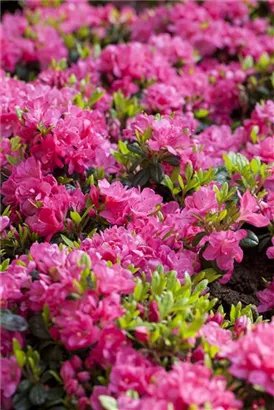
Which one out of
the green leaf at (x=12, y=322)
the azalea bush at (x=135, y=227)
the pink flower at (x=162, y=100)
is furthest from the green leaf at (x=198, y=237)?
the pink flower at (x=162, y=100)

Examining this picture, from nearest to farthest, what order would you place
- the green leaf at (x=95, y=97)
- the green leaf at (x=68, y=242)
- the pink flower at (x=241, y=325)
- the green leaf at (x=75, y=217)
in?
1. the pink flower at (x=241, y=325)
2. the green leaf at (x=68, y=242)
3. the green leaf at (x=75, y=217)
4. the green leaf at (x=95, y=97)

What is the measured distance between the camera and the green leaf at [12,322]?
176cm

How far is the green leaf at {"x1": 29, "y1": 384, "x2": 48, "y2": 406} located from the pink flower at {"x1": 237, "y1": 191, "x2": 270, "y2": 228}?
81cm

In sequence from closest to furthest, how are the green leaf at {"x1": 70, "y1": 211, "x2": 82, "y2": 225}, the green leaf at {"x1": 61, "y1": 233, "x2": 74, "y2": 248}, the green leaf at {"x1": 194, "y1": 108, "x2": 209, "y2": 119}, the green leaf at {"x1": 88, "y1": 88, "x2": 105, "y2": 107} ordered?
the green leaf at {"x1": 61, "y1": 233, "x2": 74, "y2": 248}
the green leaf at {"x1": 70, "y1": 211, "x2": 82, "y2": 225}
the green leaf at {"x1": 88, "y1": 88, "x2": 105, "y2": 107}
the green leaf at {"x1": 194, "y1": 108, "x2": 209, "y2": 119}

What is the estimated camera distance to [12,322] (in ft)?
5.80

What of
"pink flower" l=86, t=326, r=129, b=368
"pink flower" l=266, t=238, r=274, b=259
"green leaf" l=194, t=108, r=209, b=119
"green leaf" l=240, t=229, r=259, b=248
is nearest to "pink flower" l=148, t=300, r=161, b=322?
"pink flower" l=86, t=326, r=129, b=368

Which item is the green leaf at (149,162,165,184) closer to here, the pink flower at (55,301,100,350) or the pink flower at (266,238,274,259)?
the pink flower at (266,238,274,259)

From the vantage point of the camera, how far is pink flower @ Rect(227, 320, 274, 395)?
1559 mm

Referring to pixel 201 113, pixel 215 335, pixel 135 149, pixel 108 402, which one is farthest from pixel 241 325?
pixel 201 113

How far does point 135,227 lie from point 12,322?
566 mm

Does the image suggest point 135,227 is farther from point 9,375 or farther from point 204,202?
point 9,375

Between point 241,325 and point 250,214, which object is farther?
point 250,214

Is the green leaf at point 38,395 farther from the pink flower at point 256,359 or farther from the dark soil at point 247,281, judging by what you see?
the dark soil at point 247,281

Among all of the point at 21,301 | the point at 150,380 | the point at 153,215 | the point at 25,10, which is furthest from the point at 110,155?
the point at 25,10
